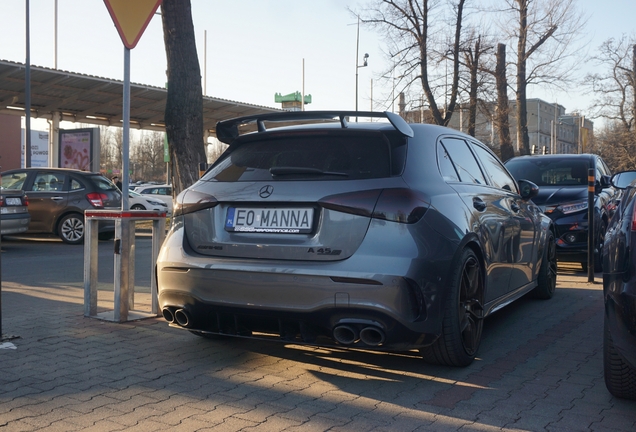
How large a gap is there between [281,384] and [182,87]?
15.4ft

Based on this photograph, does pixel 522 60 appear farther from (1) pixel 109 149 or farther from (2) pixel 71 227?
(1) pixel 109 149

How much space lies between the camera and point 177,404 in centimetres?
388

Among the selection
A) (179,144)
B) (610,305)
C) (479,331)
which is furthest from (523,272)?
(179,144)

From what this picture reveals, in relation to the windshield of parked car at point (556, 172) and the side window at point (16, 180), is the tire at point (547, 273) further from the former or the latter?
the side window at point (16, 180)

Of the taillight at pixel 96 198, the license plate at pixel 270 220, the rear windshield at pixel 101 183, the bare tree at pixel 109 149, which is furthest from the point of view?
the bare tree at pixel 109 149

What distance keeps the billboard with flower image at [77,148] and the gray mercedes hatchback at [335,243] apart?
22898 millimetres

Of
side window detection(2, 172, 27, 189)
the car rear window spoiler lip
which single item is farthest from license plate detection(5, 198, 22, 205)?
the car rear window spoiler lip

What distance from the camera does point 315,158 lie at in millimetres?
4473

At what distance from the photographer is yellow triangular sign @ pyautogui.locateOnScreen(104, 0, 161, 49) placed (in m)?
5.95

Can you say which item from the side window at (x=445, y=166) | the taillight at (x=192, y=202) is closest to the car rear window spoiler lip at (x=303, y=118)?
the side window at (x=445, y=166)

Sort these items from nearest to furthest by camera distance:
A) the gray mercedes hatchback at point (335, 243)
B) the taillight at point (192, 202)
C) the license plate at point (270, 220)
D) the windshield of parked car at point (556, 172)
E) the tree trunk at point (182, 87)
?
the gray mercedes hatchback at point (335, 243) → the license plate at point (270, 220) → the taillight at point (192, 202) → the tree trunk at point (182, 87) → the windshield of parked car at point (556, 172)

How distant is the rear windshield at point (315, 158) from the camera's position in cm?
429

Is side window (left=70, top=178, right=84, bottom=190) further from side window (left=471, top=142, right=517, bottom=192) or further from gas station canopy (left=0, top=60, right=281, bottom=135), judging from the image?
side window (left=471, top=142, right=517, bottom=192)

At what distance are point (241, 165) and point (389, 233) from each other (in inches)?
47.2
